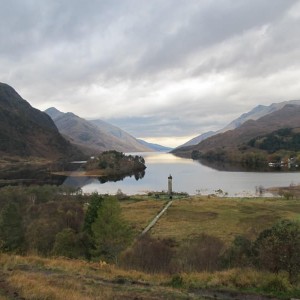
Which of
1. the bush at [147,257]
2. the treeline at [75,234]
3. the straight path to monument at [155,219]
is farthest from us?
the straight path to monument at [155,219]

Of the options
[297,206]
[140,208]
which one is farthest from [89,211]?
[297,206]

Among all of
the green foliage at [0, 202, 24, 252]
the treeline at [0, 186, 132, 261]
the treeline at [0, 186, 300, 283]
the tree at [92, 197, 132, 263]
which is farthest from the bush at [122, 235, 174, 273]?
the green foliage at [0, 202, 24, 252]

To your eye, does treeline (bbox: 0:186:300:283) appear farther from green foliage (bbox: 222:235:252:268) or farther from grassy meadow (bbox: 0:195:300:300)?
grassy meadow (bbox: 0:195:300:300)

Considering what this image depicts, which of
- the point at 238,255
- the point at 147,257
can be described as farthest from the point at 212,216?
the point at 238,255

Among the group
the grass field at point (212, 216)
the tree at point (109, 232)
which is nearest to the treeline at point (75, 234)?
the tree at point (109, 232)

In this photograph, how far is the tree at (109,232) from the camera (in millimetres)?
44319

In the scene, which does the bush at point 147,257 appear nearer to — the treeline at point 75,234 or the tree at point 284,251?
the treeline at point 75,234

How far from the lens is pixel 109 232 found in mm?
46281

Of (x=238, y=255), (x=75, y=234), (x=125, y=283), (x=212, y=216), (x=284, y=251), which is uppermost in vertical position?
(x=284, y=251)

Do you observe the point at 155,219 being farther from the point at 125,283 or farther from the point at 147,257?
the point at 125,283

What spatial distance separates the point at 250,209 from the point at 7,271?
273 ft

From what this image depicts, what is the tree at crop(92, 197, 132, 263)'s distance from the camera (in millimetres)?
44319

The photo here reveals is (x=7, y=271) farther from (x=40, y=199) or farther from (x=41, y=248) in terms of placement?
(x=40, y=199)

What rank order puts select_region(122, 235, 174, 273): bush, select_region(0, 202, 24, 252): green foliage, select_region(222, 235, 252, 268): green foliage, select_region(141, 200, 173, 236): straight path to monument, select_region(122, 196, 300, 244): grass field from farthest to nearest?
select_region(141, 200, 173, 236): straight path to monument < select_region(122, 196, 300, 244): grass field < select_region(0, 202, 24, 252): green foliage < select_region(122, 235, 174, 273): bush < select_region(222, 235, 252, 268): green foliage
